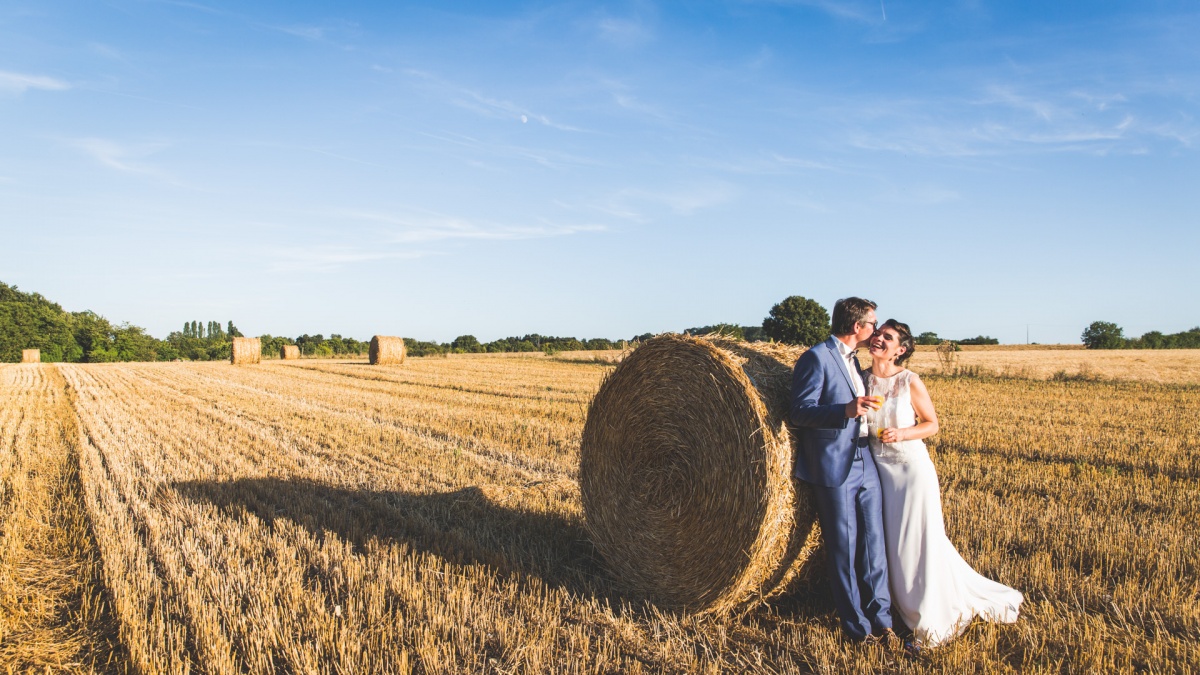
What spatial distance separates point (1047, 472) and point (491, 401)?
35.2ft

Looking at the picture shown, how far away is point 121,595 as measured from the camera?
4484 millimetres

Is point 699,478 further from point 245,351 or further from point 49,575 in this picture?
point 245,351

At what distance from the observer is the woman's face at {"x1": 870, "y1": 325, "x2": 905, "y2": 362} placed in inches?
165

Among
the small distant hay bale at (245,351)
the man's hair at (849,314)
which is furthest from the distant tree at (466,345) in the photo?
the man's hair at (849,314)

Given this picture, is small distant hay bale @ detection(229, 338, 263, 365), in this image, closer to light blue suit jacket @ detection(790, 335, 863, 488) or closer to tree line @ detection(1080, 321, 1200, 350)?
light blue suit jacket @ detection(790, 335, 863, 488)

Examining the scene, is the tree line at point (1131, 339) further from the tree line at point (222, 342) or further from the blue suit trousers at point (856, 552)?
the blue suit trousers at point (856, 552)

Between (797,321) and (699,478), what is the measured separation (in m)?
50.9

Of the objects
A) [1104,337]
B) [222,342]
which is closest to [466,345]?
[222,342]

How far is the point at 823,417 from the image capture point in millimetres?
3953

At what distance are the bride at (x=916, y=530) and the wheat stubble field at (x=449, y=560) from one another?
5.5 inches

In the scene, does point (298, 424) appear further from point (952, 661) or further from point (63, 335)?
point (63, 335)

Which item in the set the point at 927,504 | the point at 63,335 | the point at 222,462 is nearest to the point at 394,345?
the point at 222,462

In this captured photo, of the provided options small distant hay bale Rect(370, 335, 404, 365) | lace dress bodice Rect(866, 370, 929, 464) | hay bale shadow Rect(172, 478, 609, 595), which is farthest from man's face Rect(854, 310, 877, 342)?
small distant hay bale Rect(370, 335, 404, 365)

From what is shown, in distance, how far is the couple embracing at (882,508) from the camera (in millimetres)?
3934
